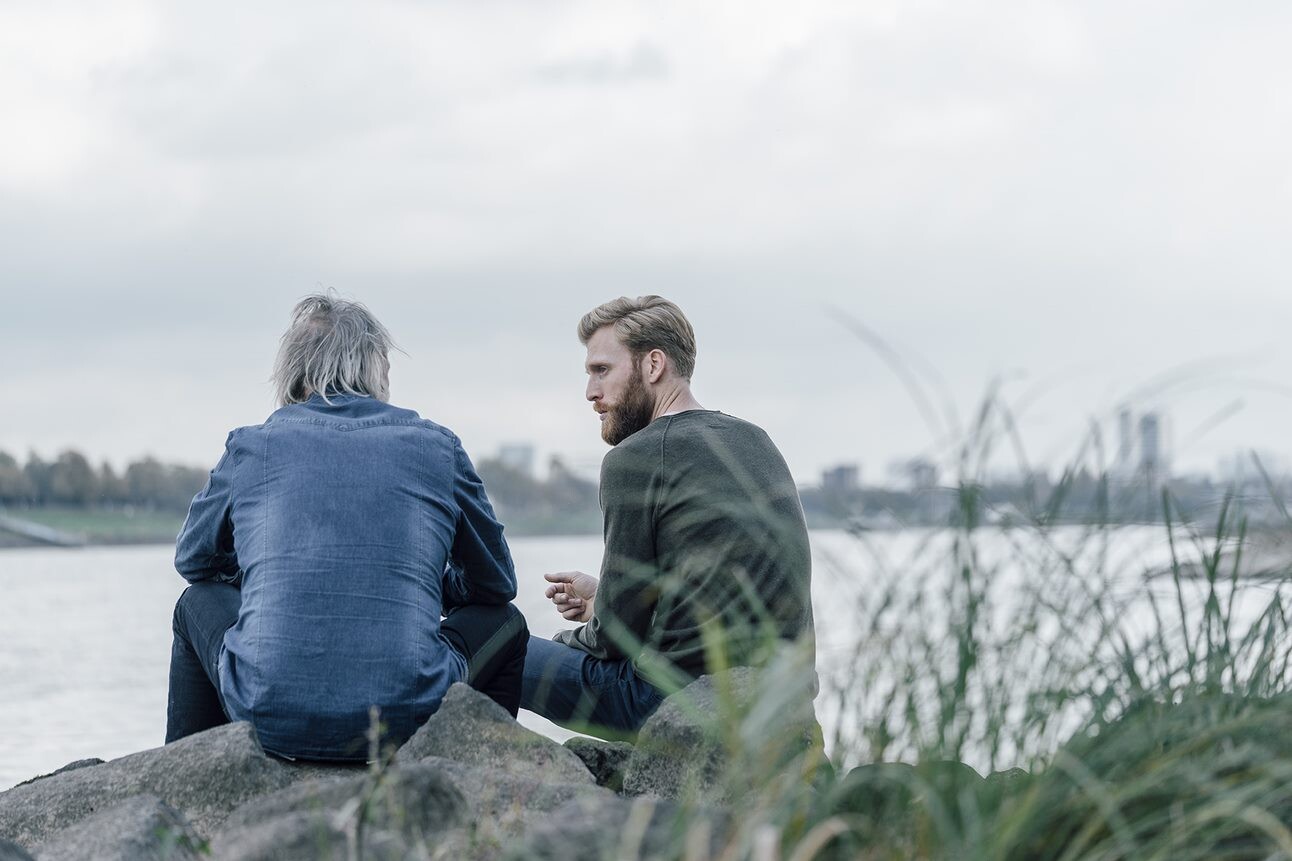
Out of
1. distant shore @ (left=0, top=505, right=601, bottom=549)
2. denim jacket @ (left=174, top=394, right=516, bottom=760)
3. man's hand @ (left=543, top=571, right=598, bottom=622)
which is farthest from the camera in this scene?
distant shore @ (left=0, top=505, right=601, bottom=549)

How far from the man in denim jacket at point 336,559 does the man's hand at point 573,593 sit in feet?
1.52

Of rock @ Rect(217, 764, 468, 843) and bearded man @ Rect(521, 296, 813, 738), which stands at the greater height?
bearded man @ Rect(521, 296, 813, 738)

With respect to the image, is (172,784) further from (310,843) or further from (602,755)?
(310,843)

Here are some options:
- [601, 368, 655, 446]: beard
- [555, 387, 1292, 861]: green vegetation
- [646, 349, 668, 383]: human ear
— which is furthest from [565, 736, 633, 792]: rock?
[555, 387, 1292, 861]: green vegetation

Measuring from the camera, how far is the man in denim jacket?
9.70 ft

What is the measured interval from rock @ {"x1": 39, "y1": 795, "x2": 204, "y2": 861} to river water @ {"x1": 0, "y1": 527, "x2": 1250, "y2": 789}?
1079mm

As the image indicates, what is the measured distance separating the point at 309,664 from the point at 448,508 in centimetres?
47

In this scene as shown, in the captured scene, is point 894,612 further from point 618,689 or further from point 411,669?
point 618,689

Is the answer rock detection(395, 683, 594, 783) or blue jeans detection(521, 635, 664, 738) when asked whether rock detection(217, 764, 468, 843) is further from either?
blue jeans detection(521, 635, 664, 738)

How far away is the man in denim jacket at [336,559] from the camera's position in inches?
116

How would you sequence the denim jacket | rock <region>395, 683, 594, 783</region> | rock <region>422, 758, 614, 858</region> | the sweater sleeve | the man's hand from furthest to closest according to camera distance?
the man's hand
the sweater sleeve
the denim jacket
rock <region>395, 683, 594, 783</region>
rock <region>422, 758, 614, 858</region>

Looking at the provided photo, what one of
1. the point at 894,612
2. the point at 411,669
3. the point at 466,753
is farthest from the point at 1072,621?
the point at 411,669

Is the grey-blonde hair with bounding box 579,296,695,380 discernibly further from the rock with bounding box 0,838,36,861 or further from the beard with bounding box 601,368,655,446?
the rock with bounding box 0,838,36,861

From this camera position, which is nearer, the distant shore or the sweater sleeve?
the sweater sleeve
